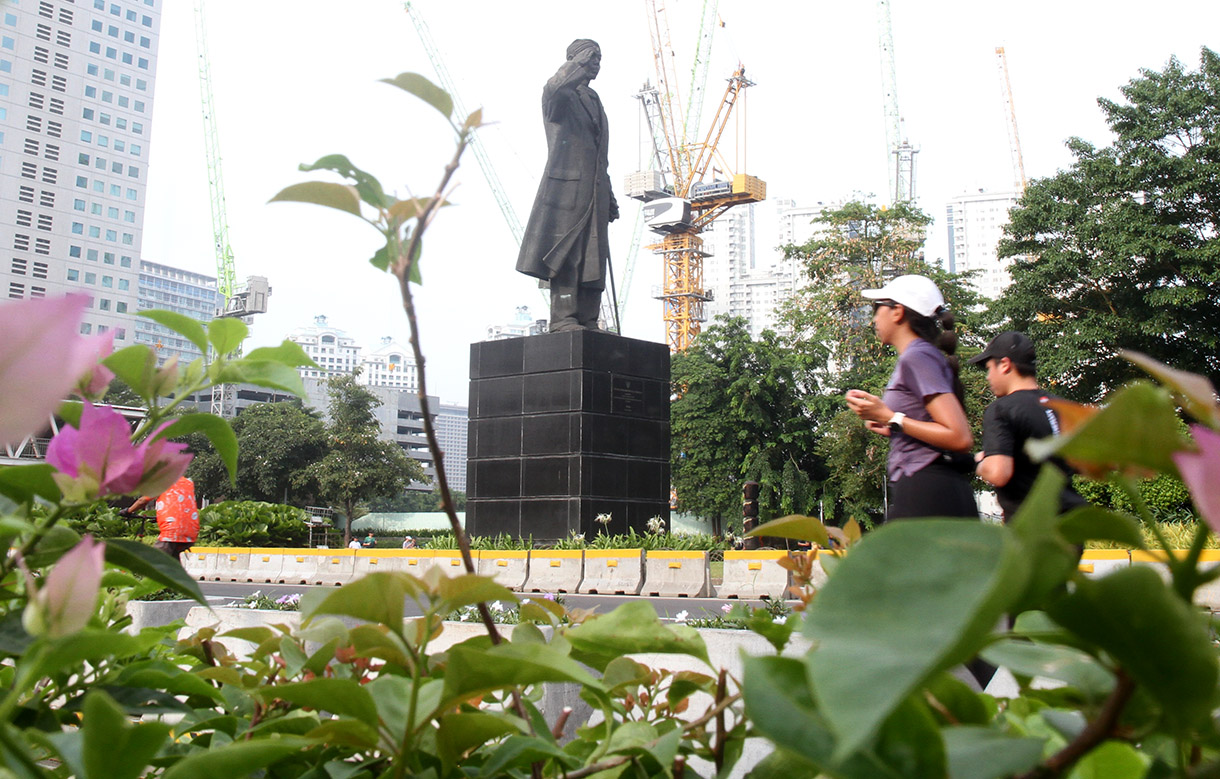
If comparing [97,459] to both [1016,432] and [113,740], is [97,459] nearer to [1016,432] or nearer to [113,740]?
[113,740]

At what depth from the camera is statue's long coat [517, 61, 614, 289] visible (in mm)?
13375

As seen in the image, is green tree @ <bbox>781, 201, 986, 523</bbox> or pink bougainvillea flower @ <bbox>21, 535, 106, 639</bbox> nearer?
pink bougainvillea flower @ <bbox>21, 535, 106, 639</bbox>

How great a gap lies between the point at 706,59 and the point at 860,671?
77509mm

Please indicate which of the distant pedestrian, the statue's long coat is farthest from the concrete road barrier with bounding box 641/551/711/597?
the distant pedestrian

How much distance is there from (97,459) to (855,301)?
3154 centimetres

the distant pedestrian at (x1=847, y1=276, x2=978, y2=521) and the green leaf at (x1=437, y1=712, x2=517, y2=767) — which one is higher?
the distant pedestrian at (x1=847, y1=276, x2=978, y2=521)

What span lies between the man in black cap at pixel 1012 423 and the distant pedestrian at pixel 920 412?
213 millimetres

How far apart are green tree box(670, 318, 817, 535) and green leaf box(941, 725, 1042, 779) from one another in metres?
34.3

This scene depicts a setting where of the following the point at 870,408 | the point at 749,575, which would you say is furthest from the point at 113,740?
the point at 749,575

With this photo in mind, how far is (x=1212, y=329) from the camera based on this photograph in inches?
960

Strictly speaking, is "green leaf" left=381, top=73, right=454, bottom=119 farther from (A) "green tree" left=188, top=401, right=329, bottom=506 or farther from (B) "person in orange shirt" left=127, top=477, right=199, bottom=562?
(A) "green tree" left=188, top=401, right=329, bottom=506

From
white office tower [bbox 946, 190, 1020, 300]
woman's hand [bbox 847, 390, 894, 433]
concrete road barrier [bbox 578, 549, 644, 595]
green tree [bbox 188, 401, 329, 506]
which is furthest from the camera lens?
white office tower [bbox 946, 190, 1020, 300]

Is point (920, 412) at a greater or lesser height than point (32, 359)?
greater

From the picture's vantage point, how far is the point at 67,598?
1.35ft
